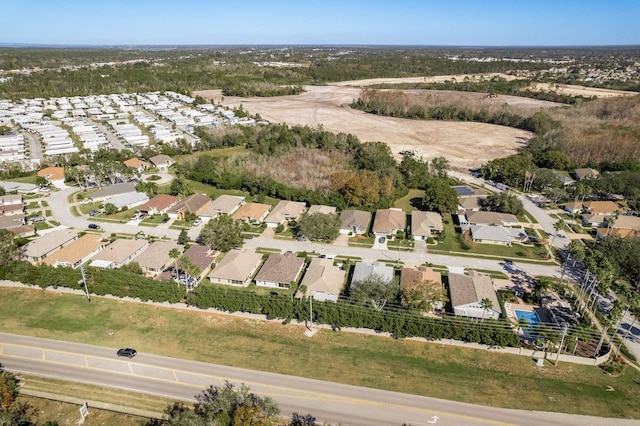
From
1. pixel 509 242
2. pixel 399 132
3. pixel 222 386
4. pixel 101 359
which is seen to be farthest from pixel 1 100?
pixel 509 242

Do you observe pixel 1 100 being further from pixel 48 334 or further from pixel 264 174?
pixel 48 334

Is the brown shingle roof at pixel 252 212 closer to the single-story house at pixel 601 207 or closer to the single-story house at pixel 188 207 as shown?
the single-story house at pixel 188 207

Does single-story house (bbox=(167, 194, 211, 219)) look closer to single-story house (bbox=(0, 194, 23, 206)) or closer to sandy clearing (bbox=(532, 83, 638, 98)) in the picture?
single-story house (bbox=(0, 194, 23, 206))

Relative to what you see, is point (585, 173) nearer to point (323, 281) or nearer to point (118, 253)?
point (323, 281)

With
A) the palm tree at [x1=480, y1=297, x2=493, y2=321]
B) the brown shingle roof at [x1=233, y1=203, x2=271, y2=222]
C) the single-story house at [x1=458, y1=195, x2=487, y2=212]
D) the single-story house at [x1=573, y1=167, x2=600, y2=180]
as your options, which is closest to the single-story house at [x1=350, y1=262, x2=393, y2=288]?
the palm tree at [x1=480, y1=297, x2=493, y2=321]

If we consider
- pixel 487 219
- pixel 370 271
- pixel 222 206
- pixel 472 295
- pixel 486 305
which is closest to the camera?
pixel 486 305

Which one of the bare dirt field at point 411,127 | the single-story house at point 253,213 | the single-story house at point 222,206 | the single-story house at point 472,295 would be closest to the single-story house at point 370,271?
the single-story house at point 472,295

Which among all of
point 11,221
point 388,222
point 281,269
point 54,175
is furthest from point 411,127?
point 11,221
